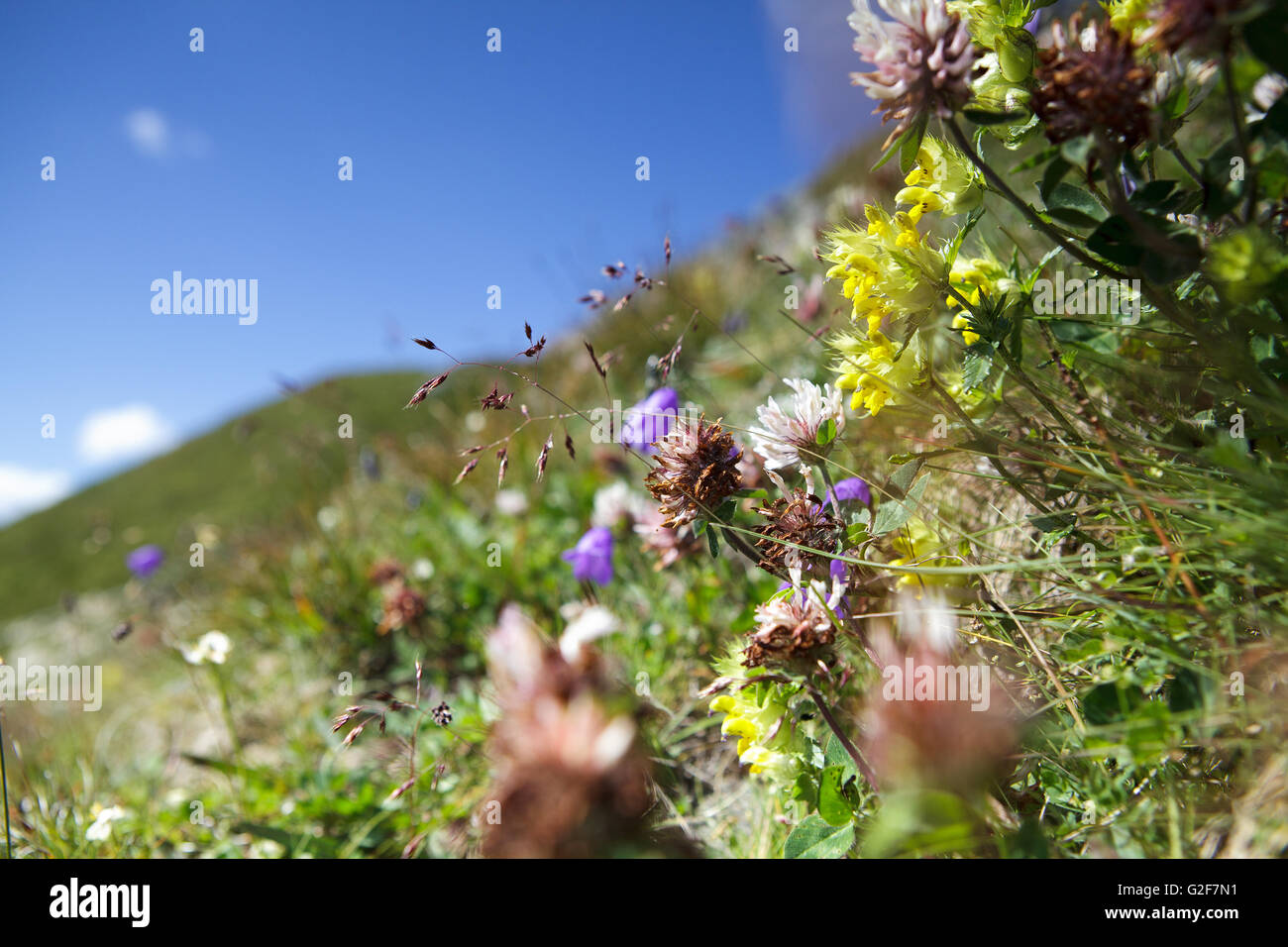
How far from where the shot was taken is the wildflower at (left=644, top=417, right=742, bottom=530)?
1.33 meters

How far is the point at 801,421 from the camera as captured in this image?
1.44 m

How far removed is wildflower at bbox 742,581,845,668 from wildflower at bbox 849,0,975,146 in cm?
82

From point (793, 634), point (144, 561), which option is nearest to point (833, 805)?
point (793, 634)

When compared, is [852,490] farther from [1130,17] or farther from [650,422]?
[1130,17]

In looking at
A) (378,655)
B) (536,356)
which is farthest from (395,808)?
Answer: (536,356)

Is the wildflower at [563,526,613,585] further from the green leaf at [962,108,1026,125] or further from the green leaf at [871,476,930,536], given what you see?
the green leaf at [962,108,1026,125]

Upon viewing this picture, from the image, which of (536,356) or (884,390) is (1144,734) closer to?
(884,390)

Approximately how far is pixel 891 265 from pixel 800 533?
555 millimetres

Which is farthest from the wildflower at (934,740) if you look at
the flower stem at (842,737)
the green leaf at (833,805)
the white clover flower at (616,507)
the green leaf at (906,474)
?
the white clover flower at (616,507)

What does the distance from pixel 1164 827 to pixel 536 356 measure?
→ 52.4 inches

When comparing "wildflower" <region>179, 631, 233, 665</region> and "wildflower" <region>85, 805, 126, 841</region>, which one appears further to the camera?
"wildflower" <region>179, 631, 233, 665</region>

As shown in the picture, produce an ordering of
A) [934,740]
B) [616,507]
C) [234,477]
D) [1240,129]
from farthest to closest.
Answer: [234,477], [616,507], [1240,129], [934,740]

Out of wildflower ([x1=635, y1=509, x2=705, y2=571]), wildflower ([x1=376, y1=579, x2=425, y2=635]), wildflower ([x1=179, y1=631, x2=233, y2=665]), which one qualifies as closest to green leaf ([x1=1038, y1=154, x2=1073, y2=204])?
wildflower ([x1=635, y1=509, x2=705, y2=571])
